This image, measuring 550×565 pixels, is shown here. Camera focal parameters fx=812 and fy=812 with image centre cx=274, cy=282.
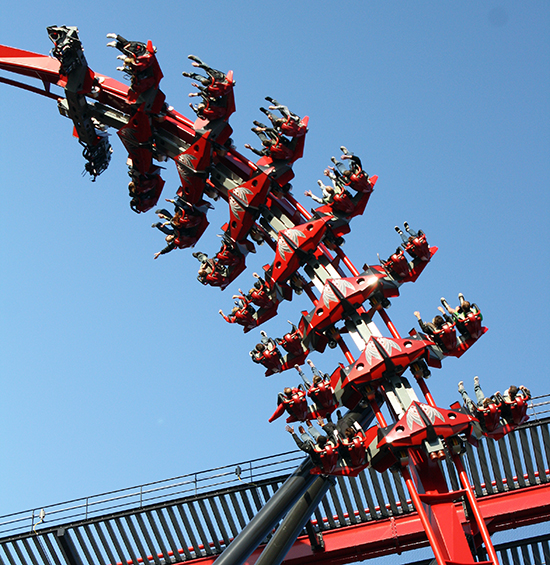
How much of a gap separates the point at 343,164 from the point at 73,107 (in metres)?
6.38

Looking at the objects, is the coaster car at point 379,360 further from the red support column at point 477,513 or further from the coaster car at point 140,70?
the coaster car at point 140,70

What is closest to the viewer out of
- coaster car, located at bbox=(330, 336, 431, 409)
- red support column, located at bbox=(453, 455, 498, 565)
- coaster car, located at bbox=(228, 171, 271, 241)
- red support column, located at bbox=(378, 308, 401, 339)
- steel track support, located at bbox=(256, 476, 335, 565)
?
red support column, located at bbox=(453, 455, 498, 565)

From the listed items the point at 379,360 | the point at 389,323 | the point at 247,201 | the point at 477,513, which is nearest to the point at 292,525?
the point at 477,513

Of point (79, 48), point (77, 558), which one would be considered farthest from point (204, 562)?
point (79, 48)

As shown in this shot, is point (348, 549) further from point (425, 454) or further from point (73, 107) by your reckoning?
point (73, 107)

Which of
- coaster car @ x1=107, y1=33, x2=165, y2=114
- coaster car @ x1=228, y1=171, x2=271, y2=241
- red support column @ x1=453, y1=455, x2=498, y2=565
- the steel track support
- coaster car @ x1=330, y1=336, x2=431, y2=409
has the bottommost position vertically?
red support column @ x1=453, y1=455, x2=498, y2=565

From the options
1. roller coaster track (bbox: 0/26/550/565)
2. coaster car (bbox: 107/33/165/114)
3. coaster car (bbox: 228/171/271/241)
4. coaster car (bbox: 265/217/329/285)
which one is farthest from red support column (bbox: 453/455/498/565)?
coaster car (bbox: 107/33/165/114)

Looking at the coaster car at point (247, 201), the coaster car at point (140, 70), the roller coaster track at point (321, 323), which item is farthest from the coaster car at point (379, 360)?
the coaster car at point (140, 70)

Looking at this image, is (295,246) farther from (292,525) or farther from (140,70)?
(292,525)

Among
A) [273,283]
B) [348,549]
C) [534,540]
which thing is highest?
[273,283]

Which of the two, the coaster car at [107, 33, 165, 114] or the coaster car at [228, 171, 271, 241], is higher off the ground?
the coaster car at [107, 33, 165, 114]

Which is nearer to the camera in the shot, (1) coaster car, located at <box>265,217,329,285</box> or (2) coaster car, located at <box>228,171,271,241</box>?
(1) coaster car, located at <box>265,217,329,285</box>

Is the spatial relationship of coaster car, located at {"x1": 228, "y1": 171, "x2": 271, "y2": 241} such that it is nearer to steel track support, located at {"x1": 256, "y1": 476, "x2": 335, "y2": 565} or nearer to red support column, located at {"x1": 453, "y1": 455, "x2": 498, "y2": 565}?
steel track support, located at {"x1": 256, "y1": 476, "x2": 335, "y2": 565}

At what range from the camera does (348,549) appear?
2186 centimetres
